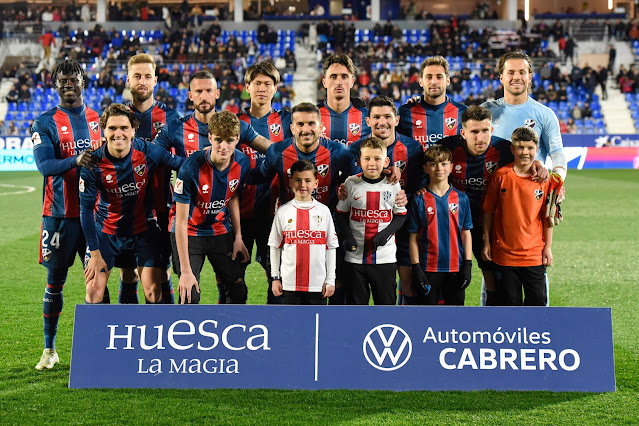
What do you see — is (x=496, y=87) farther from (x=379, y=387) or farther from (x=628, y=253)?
(x=379, y=387)

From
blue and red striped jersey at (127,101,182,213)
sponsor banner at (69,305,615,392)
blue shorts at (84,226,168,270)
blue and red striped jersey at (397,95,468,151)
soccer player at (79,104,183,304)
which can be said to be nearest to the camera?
sponsor banner at (69,305,615,392)

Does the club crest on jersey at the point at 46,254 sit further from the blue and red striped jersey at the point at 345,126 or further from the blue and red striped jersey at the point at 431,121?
the blue and red striped jersey at the point at 431,121

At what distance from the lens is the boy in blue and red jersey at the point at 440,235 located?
4777 millimetres

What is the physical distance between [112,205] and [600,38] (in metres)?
28.4

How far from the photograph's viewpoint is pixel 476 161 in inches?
193

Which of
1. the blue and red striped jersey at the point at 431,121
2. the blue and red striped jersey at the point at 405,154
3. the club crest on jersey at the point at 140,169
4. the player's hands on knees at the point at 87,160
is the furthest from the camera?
the blue and red striped jersey at the point at 431,121

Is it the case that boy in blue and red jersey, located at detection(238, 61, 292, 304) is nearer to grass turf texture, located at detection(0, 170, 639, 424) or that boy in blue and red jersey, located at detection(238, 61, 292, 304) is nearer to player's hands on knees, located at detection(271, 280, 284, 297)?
player's hands on knees, located at detection(271, 280, 284, 297)

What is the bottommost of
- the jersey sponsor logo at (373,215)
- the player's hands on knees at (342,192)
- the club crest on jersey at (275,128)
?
the jersey sponsor logo at (373,215)

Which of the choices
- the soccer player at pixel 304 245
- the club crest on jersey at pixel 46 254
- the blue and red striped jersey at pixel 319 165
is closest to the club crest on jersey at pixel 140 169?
the blue and red striped jersey at pixel 319 165

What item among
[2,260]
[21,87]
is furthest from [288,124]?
[21,87]

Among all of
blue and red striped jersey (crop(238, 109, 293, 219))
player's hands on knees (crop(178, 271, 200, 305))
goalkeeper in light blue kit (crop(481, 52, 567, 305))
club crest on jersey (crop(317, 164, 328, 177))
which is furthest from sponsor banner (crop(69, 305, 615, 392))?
goalkeeper in light blue kit (crop(481, 52, 567, 305))

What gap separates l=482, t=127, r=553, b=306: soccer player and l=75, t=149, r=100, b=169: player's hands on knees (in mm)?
2489

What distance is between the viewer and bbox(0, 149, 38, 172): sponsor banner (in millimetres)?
19391

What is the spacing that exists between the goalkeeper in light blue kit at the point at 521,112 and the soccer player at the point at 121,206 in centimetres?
225
